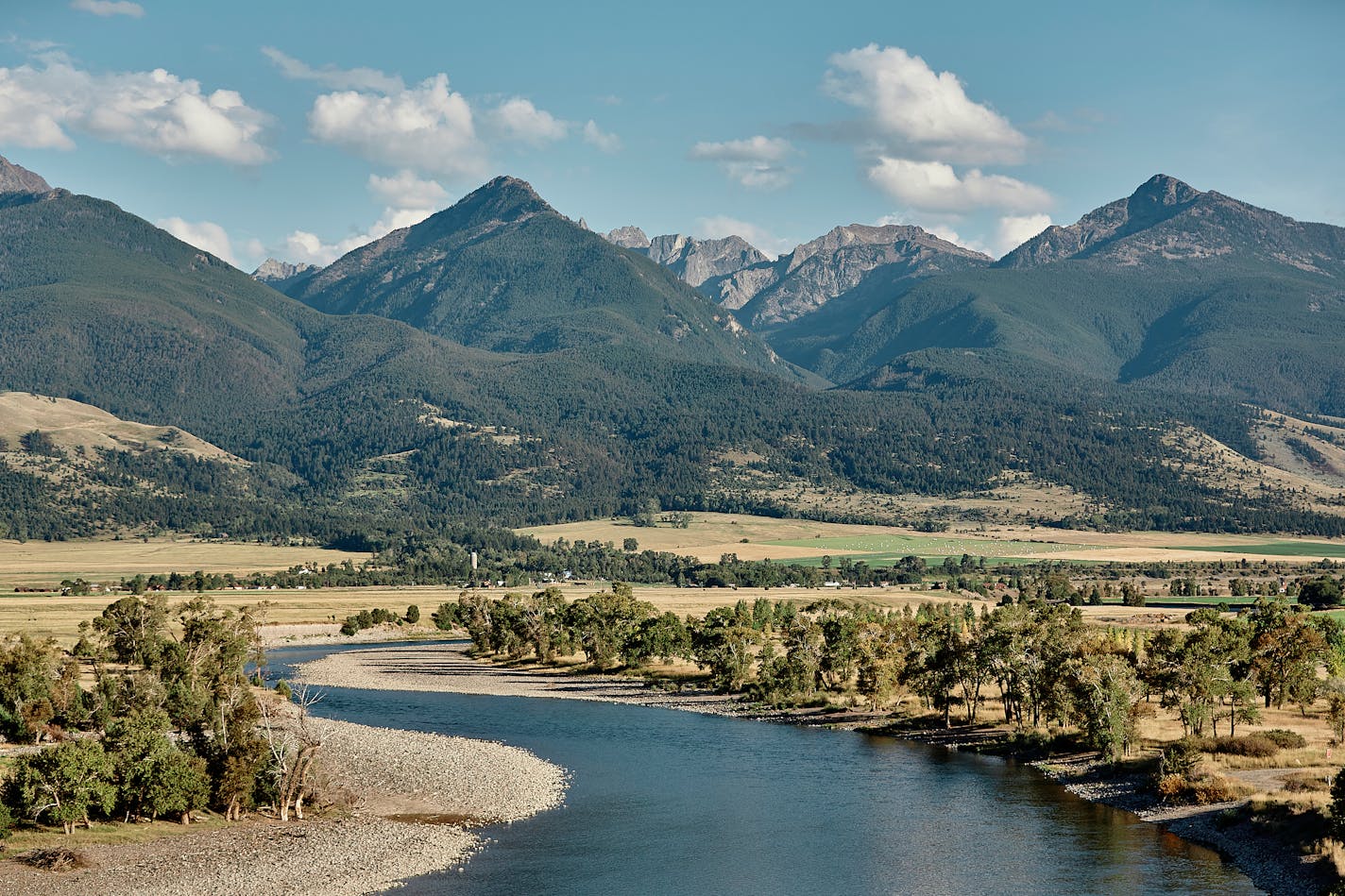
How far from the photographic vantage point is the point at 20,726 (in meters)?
87.4

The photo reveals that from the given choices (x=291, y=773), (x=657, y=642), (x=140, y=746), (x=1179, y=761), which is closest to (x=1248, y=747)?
(x=1179, y=761)

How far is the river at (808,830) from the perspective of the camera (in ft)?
199

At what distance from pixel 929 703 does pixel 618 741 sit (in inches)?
1101

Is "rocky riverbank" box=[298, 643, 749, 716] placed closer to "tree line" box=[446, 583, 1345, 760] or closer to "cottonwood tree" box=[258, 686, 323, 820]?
"tree line" box=[446, 583, 1345, 760]

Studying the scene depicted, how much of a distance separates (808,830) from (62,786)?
121ft

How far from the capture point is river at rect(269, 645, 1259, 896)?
199 ft

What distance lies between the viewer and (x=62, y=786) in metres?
64.9

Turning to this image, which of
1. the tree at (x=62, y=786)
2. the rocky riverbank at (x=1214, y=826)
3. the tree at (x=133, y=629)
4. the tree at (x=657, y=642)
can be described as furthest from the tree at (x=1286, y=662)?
the tree at (x=133, y=629)

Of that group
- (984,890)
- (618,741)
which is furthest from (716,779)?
(984,890)

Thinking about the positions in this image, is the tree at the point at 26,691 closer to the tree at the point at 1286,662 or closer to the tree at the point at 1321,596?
the tree at the point at 1286,662

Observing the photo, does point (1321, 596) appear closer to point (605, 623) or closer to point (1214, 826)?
point (605, 623)

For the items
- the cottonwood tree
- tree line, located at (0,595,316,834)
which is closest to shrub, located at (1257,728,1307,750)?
the cottonwood tree

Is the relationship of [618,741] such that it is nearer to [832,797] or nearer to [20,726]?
[832,797]

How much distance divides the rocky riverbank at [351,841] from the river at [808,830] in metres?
2.25
